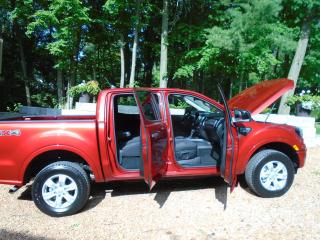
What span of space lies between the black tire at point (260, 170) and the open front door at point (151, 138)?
139 centimetres

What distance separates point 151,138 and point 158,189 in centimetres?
164

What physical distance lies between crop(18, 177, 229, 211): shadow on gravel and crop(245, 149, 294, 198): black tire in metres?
0.51

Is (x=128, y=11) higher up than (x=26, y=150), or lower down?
higher up

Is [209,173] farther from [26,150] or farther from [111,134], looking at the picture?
[26,150]

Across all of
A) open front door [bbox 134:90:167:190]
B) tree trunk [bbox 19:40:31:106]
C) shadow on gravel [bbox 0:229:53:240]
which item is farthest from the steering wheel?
tree trunk [bbox 19:40:31:106]

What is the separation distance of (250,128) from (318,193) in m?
1.72

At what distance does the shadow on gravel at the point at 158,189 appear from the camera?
5414mm

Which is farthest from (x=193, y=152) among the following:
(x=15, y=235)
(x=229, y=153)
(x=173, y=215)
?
(x=15, y=235)

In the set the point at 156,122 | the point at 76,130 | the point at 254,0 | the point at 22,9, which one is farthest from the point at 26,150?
the point at 22,9

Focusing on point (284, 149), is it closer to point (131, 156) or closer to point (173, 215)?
point (173, 215)

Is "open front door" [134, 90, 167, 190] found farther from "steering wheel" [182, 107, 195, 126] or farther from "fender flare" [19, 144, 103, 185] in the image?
"steering wheel" [182, 107, 195, 126]

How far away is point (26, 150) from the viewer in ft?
15.2

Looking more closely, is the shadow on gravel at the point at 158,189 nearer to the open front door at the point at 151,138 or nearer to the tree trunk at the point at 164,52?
the open front door at the point at 151,138

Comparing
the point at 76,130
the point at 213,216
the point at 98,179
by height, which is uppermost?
the point at 76,130
